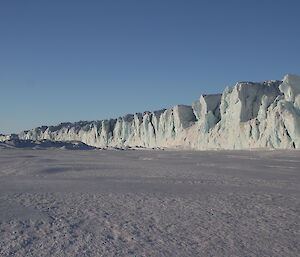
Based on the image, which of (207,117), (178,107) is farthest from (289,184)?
(178,107)

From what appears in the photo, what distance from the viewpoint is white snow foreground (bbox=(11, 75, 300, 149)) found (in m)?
30.0

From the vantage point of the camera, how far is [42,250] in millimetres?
4527

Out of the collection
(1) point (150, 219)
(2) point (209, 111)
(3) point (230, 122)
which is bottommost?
(1) point (150, 219)

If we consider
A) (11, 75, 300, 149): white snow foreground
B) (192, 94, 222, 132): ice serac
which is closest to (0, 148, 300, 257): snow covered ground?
(11, 75, 300, 149): white snow foreground

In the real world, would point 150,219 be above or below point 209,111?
below

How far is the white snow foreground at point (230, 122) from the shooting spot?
→ 30.0m

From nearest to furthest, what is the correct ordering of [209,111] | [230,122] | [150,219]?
[150,219]
[230,122]
[209,111]

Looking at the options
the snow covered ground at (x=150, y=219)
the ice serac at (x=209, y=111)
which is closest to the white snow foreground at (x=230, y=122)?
the ice serac at (x=209, y=111)

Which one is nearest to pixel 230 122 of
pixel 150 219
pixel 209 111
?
pixel 209 111

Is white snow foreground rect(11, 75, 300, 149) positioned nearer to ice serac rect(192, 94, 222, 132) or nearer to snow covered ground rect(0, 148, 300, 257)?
ice serac rect(192, 94, 222, 132)

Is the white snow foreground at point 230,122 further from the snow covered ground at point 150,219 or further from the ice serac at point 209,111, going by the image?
the snow covered ground at point 150,219

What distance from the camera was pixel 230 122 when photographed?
38.8m

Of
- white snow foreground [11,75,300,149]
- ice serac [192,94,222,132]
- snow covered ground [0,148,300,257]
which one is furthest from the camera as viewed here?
ice serac [192,94,222,132]

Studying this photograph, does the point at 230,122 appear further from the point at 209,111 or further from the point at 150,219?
the point at 150,219
